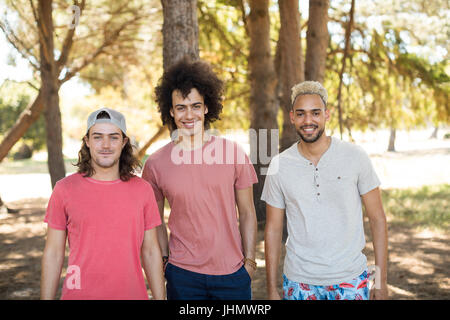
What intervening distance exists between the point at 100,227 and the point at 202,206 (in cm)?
70

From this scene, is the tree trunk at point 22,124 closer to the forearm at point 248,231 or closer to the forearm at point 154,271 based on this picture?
the forearm at point 248,231

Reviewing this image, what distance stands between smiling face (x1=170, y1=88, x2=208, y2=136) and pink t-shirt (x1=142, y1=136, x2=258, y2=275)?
0.14m

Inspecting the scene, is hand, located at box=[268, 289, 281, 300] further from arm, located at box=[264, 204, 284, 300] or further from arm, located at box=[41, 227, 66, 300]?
arm, located at box=[41, 227, 66, 300]

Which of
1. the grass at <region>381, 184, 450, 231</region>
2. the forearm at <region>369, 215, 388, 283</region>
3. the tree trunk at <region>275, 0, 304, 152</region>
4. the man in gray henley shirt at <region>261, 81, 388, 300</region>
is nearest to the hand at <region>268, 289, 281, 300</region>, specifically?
the man in gray henley shirt at <region>261, 81, 388, 300</region>

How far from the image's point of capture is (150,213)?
2.73 meters

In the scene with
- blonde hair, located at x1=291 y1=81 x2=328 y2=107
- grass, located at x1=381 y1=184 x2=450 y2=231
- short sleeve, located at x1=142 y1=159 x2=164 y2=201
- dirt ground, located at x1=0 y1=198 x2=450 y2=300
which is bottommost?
dirt ground, located at x1=0 y1=198 x2=450 y2=300

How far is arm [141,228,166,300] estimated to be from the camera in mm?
2752

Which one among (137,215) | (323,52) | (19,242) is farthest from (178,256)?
(19,242)

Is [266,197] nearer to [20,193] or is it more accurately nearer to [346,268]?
[346,268]

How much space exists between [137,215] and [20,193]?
1803 cm
